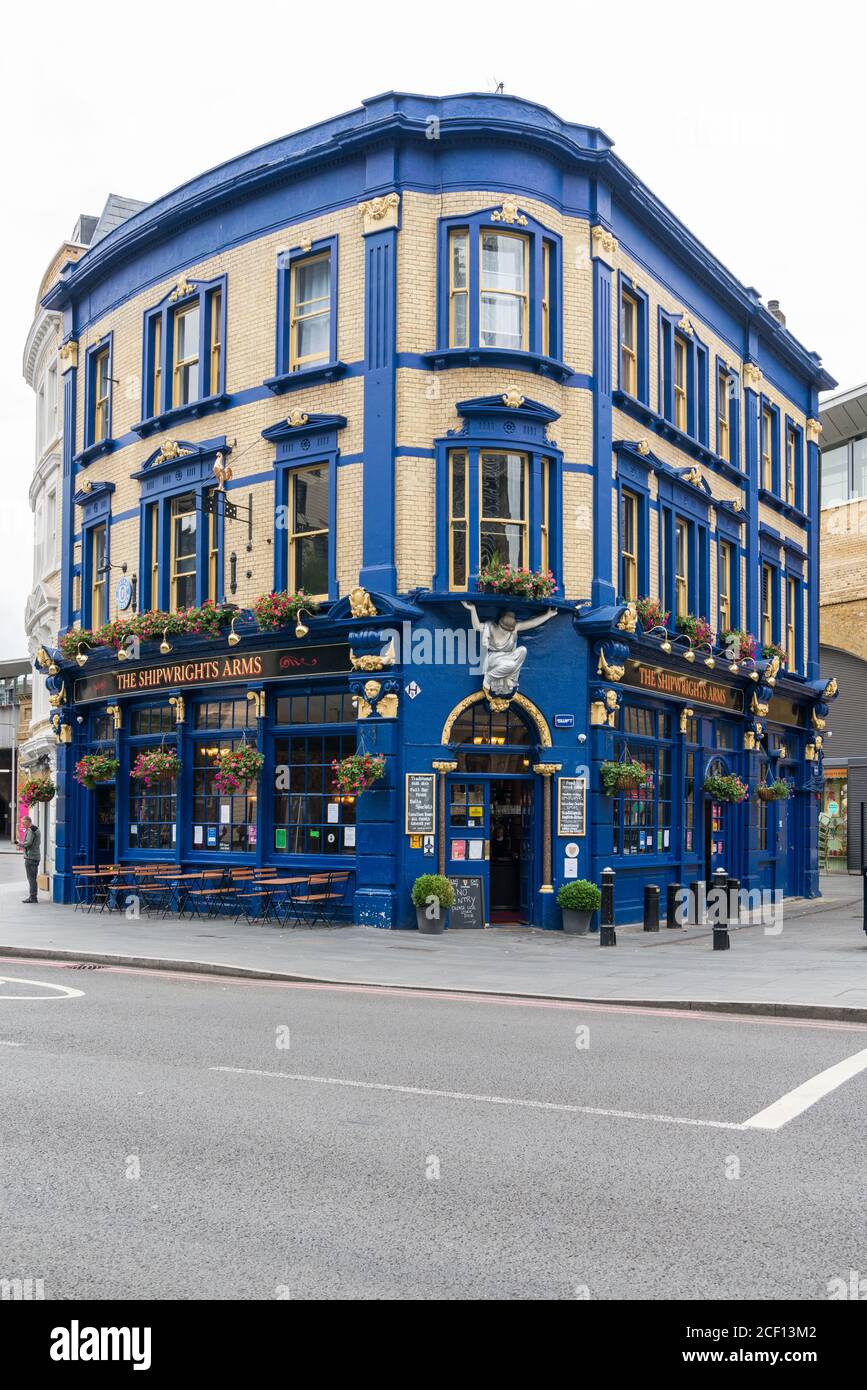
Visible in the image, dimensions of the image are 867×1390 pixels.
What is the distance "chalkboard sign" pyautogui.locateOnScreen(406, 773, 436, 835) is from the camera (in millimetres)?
19234

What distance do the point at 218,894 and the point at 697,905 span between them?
8644mm

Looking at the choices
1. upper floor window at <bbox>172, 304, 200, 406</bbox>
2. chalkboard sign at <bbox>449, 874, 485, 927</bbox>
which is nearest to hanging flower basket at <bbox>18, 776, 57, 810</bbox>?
upper floor window at <bbox>172, 304, 200, 406</bbox>

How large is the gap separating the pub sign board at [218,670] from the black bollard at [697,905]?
747 cm

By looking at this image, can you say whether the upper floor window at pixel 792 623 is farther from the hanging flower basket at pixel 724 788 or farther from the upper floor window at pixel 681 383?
the upper floor window at pixel 681 383

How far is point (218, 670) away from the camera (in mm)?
22297

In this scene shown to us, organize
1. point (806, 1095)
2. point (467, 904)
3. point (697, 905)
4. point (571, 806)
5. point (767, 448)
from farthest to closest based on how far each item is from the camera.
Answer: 1. point (767, 448)
2. point (697, 905)
3. point (571, 806)
4. point (467, 904)
5. point (806, 1095)

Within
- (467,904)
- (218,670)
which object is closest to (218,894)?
(218,670)

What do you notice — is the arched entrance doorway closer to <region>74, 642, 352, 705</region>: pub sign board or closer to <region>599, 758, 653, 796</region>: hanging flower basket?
<region>599, 758, 653, 796</region>: hanging flower basket

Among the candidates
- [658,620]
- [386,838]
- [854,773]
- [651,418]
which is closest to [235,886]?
[386,838]

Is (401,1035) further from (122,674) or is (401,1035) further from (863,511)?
(863,511)

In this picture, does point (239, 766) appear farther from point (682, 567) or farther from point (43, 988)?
point (682, 567)

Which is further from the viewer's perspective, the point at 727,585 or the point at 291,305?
the point at 727,585

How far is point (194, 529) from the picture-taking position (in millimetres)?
23438
